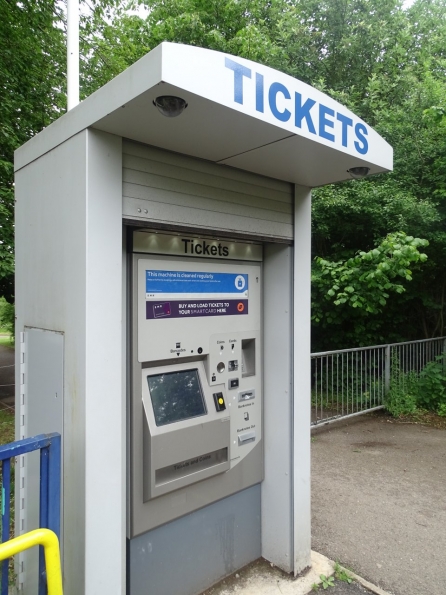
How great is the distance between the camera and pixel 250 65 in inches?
69.0

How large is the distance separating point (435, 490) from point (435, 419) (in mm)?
2536

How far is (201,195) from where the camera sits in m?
2.22

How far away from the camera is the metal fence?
6078 mm

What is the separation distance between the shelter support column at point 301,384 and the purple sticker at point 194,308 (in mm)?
385

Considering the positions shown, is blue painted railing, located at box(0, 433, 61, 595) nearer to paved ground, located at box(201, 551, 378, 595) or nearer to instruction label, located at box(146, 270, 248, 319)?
instruction label, located at box(146, 270, 248, 319)

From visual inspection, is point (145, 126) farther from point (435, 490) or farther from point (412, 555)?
point (435, 490)

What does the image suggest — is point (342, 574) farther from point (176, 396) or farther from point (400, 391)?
point (400, 391)

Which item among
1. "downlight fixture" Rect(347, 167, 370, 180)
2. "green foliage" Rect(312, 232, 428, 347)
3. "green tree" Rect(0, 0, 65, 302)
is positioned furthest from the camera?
"green foliage" Rect(312, 232, 428, 347)

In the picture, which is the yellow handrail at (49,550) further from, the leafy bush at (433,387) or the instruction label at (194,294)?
the leafy bush at (433,387)

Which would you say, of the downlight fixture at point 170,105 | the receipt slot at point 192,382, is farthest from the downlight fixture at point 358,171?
the downlight fixture at point 170,105

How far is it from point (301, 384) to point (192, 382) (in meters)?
0.79

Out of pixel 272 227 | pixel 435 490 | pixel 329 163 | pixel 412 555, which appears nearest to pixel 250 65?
pixel 329 163

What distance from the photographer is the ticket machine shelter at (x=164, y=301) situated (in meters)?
1.79

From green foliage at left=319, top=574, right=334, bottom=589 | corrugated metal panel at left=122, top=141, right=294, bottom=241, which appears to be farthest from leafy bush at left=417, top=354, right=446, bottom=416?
corrugated metal panel at left=122, top=141, right=294, bottom=241
